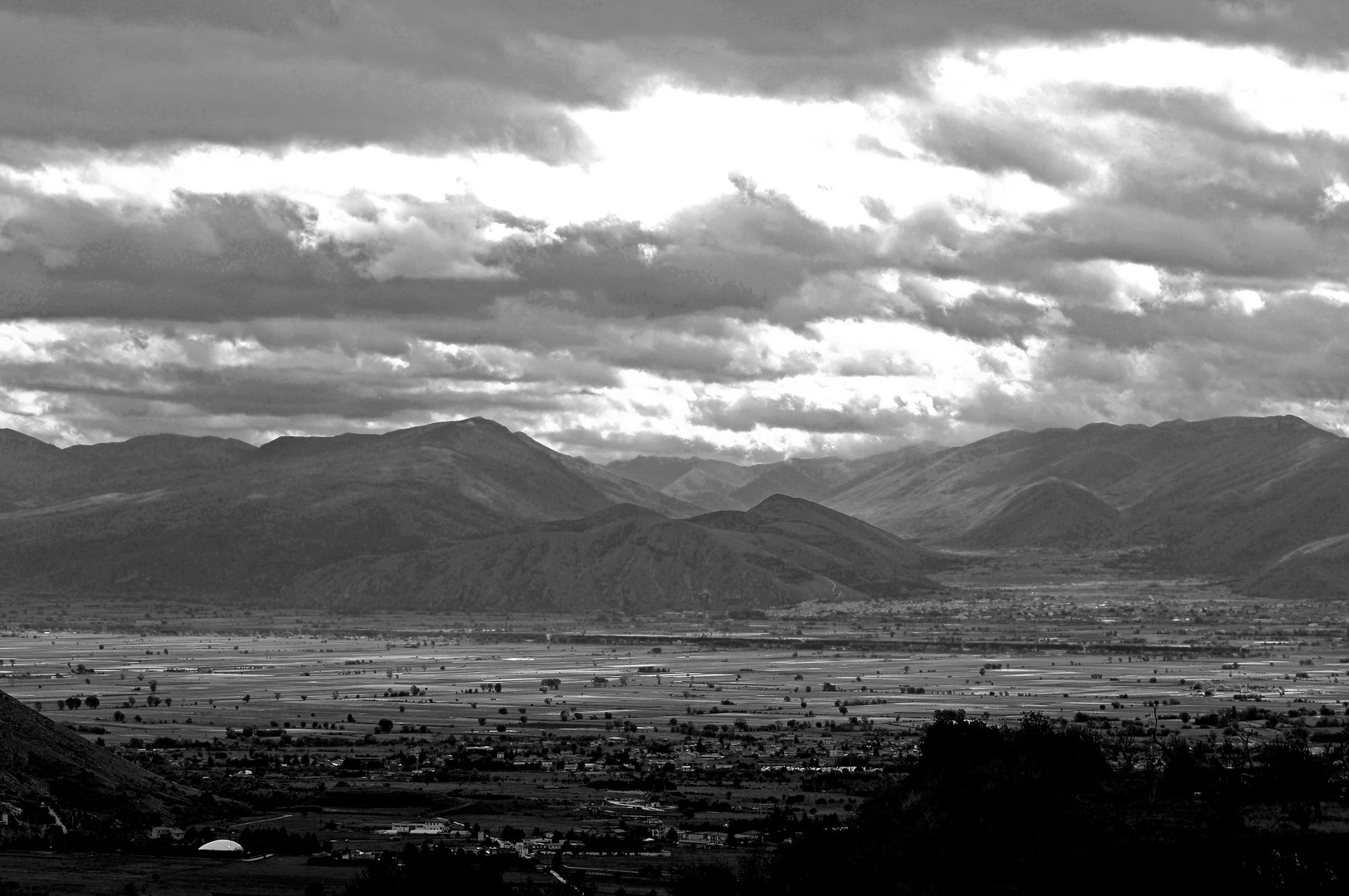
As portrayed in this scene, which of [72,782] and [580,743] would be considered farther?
[580,743]

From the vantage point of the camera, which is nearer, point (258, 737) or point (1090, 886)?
point (1090, 886)

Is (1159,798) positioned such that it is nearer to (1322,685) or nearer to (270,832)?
(270,832)

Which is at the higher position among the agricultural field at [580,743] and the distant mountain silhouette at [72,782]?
the distant mountain silhouette at [72,782]

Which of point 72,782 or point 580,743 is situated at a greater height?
point 72,782

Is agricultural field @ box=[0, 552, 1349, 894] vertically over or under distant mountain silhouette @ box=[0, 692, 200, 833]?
under

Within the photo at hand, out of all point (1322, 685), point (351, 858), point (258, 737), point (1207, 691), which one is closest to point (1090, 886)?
point (351, 858)

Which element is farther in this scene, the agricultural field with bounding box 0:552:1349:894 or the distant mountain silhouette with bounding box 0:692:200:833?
the distant mountain silhouette with bounding box 0:692:200:833

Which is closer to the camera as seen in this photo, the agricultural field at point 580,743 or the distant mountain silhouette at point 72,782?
the agricultural field at point 580,743

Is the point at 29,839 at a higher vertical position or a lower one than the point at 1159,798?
lower
